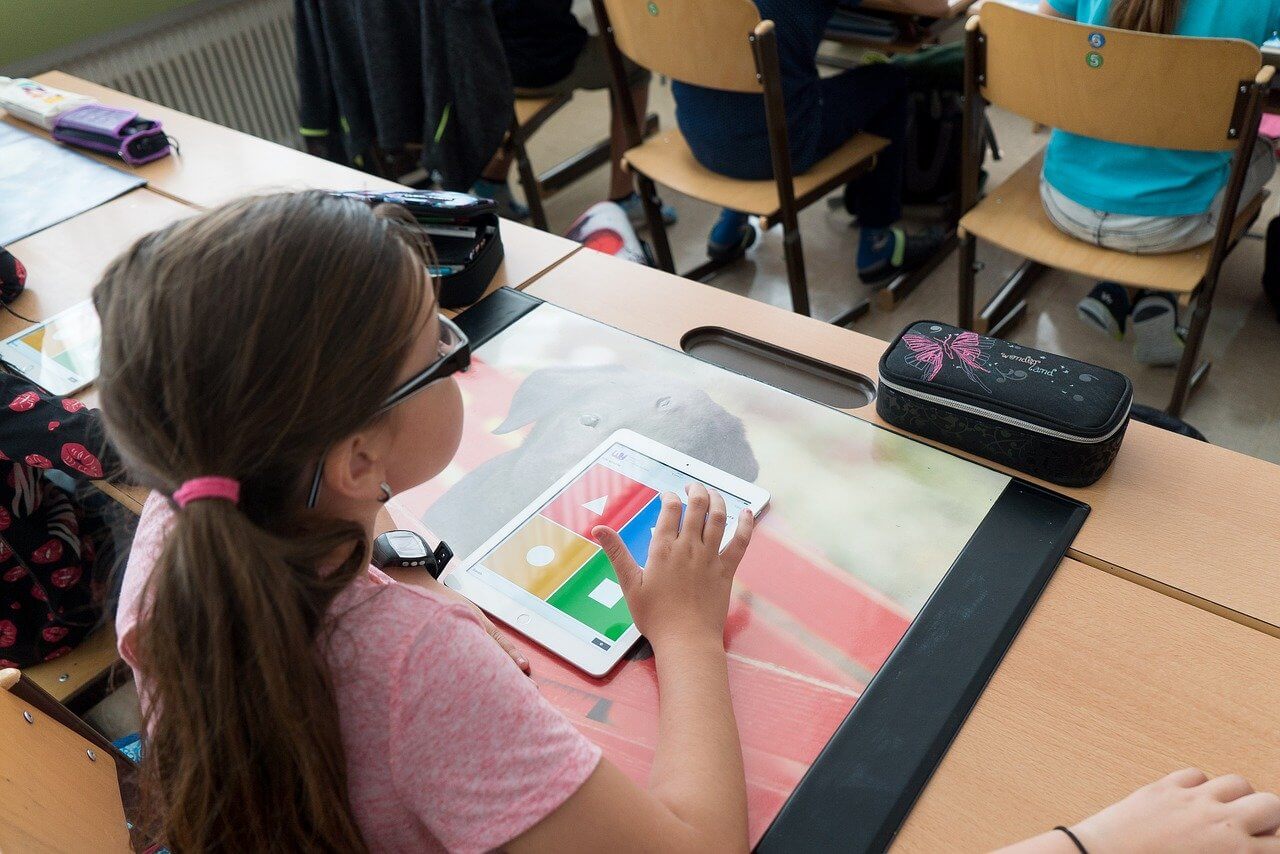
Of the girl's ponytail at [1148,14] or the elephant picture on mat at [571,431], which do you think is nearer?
the elephant picture on mat at [571,431]

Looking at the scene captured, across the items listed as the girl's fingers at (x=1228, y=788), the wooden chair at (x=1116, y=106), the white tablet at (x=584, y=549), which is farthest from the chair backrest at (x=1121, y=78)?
the girl's fingers at (x=1228, y=788)

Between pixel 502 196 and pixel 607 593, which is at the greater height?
pixel 607 593

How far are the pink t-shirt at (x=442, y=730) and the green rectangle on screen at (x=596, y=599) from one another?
21 centimetres

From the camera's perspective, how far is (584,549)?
94cm

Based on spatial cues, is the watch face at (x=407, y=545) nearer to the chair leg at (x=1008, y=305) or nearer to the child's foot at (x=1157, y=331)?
the chair leg at (x=1008, y=305)

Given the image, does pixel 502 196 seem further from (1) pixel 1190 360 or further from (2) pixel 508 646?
(2) pixel 508 646

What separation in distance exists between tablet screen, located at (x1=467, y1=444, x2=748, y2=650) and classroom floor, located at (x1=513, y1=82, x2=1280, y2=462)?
1396 mm

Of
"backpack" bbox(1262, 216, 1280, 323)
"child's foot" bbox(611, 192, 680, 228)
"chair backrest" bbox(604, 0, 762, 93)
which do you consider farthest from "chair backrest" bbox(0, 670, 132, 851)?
"backpack" bbox(1262, 216, 1280, 323)

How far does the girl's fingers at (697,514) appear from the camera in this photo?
87 centimetres

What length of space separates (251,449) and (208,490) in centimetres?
3

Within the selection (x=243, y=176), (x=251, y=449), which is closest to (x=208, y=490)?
(x=251, y=449)

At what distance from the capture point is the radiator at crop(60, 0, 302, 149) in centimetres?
278

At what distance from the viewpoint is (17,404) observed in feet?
3.60

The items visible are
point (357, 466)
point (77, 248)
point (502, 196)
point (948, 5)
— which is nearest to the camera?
point (357, 466)
